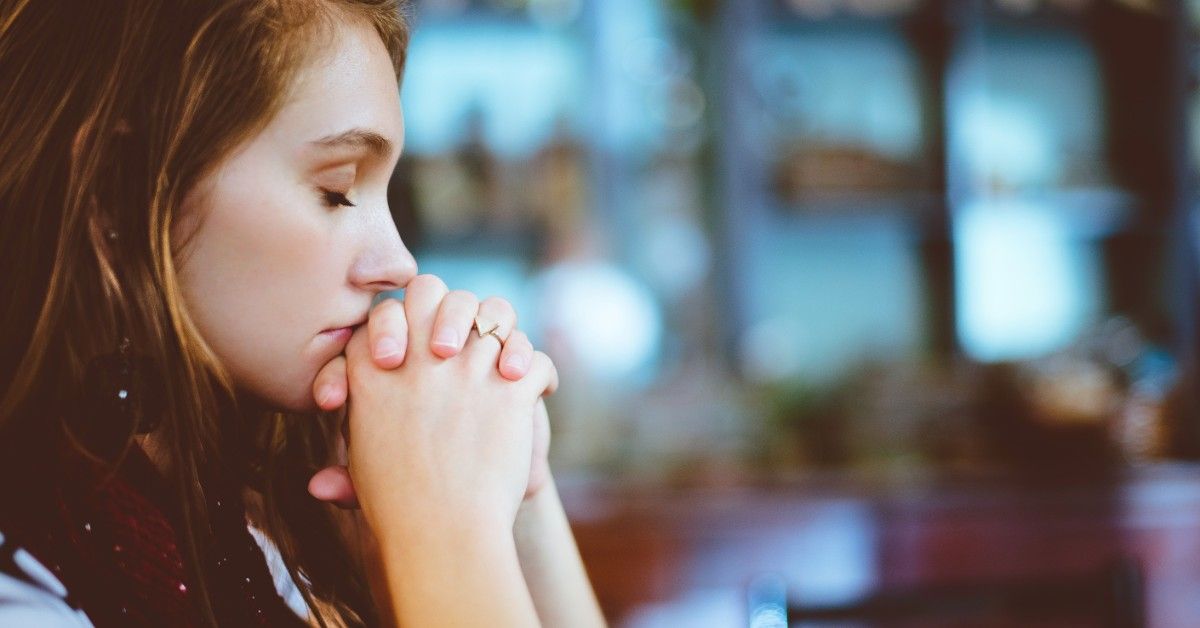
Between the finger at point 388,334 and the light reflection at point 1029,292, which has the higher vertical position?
the finger at point 388,334

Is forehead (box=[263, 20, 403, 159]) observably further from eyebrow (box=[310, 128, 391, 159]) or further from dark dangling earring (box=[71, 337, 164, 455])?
dark dangling earring (box=[71, 337, 164, 455])

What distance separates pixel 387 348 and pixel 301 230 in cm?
10

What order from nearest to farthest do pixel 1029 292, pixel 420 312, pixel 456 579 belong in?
pixel 456 579
pixel 420 312
pixel 1029 292

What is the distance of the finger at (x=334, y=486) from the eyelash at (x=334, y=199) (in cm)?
20

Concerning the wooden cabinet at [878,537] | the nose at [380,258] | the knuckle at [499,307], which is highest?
the nose at [380,258]

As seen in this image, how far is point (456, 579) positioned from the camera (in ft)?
2.01

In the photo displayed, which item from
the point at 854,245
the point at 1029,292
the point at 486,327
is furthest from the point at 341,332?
the point at 1029,292

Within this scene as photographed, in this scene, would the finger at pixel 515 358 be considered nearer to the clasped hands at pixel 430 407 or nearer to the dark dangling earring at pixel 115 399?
the clasped hands at pixel 430 407

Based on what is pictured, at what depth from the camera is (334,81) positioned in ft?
2.13

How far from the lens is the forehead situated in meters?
0.63

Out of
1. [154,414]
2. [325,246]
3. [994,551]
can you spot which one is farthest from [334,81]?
[994,551]

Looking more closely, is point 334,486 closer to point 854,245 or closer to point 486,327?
point 486,327

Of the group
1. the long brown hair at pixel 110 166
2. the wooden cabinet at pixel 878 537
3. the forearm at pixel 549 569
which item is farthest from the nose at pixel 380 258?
the wooden cabinet at pixel 878 537

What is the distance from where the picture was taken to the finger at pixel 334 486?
720 mm
